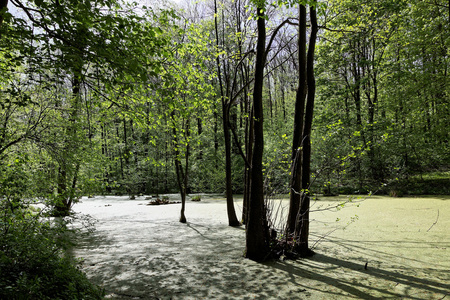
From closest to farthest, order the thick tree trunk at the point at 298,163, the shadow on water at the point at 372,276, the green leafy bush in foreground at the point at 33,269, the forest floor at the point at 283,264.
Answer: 1. the green leafy bush in foreground at the point at 33,269
2. the shadow on water at the point at 372,276
3. the forest floor at the point at 283,264
4. the thick tree trunk at the point at 298,163

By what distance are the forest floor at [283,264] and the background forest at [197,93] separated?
963mm

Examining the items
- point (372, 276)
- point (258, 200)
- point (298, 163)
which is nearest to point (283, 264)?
point (258, 200)

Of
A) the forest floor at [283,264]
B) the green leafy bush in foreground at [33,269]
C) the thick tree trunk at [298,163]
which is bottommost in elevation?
the forest floor at [283,264]

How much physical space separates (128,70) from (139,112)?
1.73 meters

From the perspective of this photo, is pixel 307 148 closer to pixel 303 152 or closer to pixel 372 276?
pixel 303 152

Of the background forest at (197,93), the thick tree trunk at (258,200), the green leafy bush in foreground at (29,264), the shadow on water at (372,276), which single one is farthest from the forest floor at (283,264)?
the background forest at (197,93)

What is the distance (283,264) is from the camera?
3502 millimetres

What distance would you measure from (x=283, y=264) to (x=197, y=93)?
9.82 feet

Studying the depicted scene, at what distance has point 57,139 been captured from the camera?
4473mm

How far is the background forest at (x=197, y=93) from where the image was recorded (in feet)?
8.20

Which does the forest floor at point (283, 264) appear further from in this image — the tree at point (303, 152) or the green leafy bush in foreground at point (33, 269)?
the green leafy bush in foreground at point (33, 269)

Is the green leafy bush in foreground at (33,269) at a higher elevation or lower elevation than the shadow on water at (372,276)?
higher

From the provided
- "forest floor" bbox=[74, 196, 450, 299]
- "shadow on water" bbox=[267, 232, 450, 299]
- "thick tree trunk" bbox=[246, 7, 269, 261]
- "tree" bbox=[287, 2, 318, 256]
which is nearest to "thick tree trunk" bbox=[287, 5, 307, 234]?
"tree" bbox=[287, 2, 318, 256]

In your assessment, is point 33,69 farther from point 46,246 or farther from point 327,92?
point 327,92
